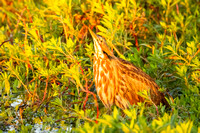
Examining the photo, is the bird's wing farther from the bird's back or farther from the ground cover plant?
the ground cover plant

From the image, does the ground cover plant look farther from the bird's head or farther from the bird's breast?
the bird's head

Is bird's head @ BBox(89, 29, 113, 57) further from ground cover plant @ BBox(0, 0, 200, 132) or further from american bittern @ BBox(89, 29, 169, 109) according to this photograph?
ground cover plant @ BBox(0, 0, 200, 132)

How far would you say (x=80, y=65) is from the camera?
3086mm

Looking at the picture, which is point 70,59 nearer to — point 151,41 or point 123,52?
point 123,52

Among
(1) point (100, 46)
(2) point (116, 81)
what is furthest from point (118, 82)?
(1) point (100, 46)

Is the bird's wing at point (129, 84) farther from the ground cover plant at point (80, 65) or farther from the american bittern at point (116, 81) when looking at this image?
the ground cover plant at point (80, 65)

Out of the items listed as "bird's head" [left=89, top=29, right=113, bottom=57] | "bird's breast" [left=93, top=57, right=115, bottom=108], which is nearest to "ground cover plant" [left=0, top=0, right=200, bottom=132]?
"bird's breast" [left=93, top=57, right=115, bottom=108]

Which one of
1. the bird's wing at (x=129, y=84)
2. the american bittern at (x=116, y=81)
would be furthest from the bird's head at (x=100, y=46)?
the bird's wing at (x=129, y=84)

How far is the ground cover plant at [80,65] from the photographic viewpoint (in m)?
2.84

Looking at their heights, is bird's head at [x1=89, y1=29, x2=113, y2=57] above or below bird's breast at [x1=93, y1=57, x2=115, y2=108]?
above

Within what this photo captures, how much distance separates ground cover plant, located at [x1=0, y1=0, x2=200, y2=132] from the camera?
112 inches

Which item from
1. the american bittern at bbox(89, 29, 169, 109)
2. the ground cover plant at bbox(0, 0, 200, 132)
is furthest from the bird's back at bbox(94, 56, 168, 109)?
the ground cover plant at bbox(0, 0, 200, 132)

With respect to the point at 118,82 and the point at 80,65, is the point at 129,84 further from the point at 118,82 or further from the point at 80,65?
the point at 80,65

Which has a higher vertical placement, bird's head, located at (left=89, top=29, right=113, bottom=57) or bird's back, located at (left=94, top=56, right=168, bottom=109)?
bird's head, located at (left=89, top=29, right=113, bottom=57)
